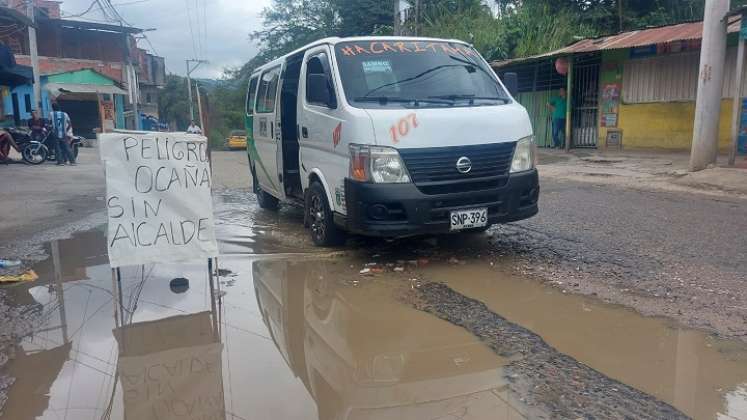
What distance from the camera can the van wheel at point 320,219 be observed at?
5797 millimetres

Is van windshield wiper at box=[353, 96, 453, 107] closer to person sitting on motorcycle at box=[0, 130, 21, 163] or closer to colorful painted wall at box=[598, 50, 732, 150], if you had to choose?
colorful painted wall at box=[598, 50, 732, 150]

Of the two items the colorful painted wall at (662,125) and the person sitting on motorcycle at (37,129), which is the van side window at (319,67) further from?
the person sitting on motorcycle at (37,129)

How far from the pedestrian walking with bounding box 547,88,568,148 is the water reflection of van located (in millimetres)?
13582

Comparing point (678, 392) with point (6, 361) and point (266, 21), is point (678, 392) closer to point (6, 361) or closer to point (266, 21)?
point (6, 361)

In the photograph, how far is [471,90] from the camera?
570 centimetres

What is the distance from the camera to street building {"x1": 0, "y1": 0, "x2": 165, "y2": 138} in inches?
1281

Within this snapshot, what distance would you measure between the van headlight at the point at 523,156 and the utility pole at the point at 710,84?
21.5 feet

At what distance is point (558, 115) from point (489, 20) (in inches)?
242

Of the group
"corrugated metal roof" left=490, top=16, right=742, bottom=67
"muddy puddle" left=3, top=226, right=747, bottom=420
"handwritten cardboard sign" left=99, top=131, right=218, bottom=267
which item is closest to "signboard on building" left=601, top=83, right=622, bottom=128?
"corrugated metal roof" left=490, top=16, right=742, bottom=67

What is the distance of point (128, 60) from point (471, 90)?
38499mm

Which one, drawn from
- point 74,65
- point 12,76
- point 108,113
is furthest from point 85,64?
point 12,76

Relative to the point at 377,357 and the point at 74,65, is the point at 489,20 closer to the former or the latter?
the point at 377,357

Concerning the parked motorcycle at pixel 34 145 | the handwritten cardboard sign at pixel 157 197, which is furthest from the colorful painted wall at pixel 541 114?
the handwritten cardboard sign at pixel 157 197

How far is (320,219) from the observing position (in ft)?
19.6
